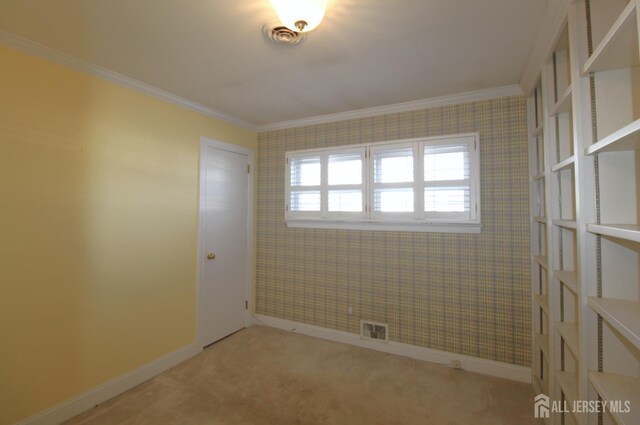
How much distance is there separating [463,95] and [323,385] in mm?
2868

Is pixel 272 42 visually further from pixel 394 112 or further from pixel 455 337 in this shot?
pixel 455 337

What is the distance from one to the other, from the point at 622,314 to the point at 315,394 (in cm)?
202

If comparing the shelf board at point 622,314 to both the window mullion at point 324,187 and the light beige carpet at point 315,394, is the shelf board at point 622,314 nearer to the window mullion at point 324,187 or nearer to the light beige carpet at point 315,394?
the light beige carpet at point 315,394

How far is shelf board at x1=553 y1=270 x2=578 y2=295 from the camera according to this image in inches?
58.5

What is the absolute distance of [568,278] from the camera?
1619 mm

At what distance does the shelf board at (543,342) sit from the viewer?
2104mm

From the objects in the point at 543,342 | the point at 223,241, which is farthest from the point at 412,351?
the point at 223,241

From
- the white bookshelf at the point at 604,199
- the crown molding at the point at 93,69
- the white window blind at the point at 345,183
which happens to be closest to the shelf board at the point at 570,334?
the white bookshelf at the point at 604,199

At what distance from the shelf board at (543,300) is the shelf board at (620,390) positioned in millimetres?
894

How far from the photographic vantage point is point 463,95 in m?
2.72

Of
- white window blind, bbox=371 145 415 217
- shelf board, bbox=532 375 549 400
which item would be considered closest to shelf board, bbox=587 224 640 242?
shelf board, bbox=532 375 549 400

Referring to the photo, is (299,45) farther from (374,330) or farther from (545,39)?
(374,330)

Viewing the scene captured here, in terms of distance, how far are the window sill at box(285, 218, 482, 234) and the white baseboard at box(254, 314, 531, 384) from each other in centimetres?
117

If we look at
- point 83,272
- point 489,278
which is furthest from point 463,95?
point 83,272
